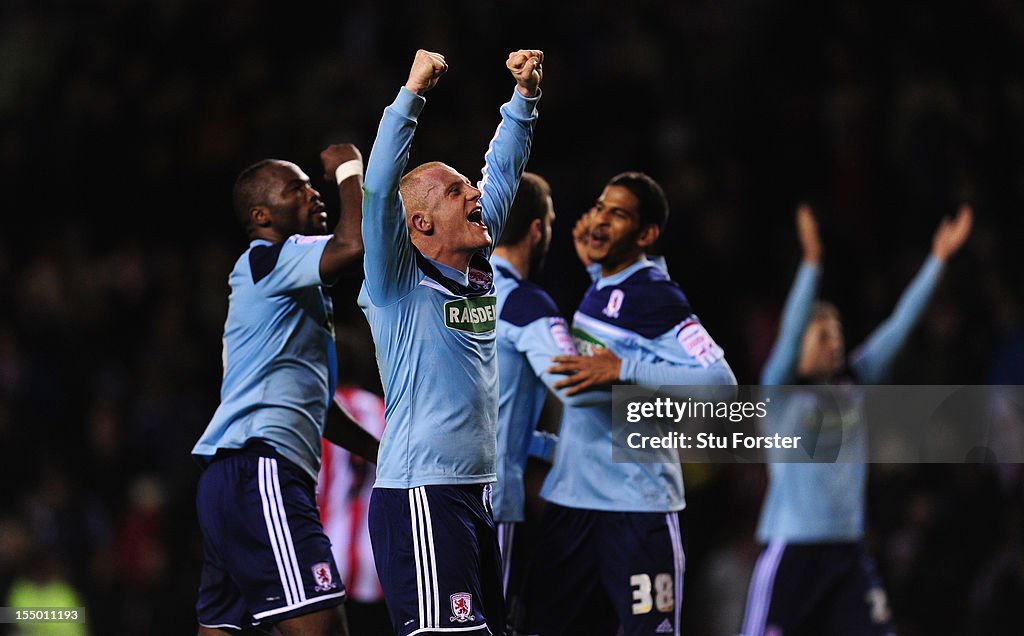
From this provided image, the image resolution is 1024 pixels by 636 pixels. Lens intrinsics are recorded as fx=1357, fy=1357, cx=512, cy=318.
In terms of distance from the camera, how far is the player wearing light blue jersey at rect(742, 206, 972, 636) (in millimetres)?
6473

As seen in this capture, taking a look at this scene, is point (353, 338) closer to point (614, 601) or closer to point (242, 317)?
point (242, 317)

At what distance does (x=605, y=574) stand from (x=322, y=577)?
3.56ft

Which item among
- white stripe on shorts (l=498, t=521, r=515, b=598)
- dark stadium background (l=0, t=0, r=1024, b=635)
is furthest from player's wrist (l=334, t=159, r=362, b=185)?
dark stadium background (l=0, t=0, r=1024, b=635)

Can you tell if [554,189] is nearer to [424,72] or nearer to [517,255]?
[517,255]

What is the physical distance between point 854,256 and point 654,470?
18.7 feet

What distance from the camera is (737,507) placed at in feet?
29.6

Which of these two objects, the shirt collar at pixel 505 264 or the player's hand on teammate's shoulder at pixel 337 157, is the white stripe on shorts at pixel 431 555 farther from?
the shirt collar at pixel 505 264

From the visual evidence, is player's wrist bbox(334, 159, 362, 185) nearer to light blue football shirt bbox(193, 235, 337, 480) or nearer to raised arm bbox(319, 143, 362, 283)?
raised arm bbox(319, 143, 362, 283)

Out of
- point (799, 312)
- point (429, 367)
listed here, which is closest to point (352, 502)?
point (799, 312)

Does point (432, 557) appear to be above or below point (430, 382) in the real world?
below

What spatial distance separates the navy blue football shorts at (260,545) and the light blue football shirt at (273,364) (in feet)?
0.24

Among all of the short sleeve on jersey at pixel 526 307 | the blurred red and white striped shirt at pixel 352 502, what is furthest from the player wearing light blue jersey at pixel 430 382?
the blurred red and white striped shirt at pixel 352 502

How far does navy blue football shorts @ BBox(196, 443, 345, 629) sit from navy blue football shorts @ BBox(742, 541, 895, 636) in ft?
8.16

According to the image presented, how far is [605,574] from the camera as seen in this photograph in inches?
204
